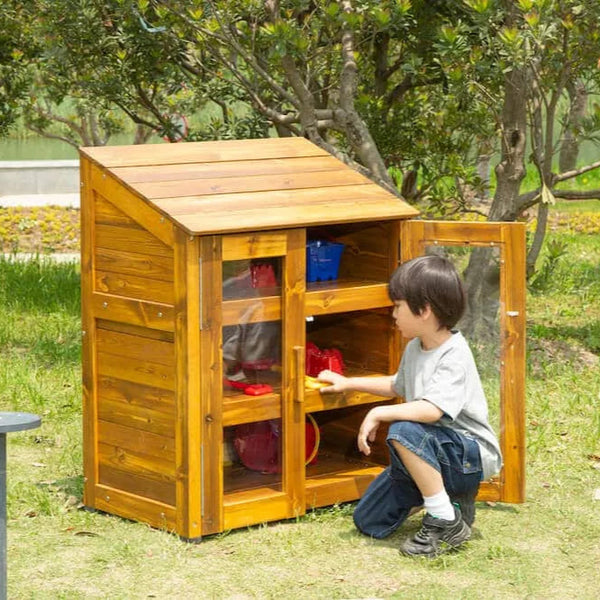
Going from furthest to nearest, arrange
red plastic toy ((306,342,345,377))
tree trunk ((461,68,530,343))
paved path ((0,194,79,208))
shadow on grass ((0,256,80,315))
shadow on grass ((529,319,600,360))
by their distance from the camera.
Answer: paved path ((0,194,79,208))
shadow on grass ((0,256,80,315))
shadow on grass ((529,319,600,360))
tree trunk ((461,68,530,343))
red plastic toy ((306,342,345,377))

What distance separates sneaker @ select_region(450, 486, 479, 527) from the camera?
15.9 ft

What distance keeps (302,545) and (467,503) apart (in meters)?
0.63

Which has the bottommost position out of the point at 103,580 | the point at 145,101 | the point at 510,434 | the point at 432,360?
the point at 103,580

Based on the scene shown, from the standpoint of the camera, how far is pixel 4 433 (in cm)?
359

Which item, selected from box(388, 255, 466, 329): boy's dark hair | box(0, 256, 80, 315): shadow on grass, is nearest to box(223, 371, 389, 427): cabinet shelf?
box(388, 255, 466, 329): boy's dark hair

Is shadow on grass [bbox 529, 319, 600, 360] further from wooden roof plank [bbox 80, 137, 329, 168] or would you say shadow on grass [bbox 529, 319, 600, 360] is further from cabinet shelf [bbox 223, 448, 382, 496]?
wooden roof plank [bbox 80, 137, 329, 168]

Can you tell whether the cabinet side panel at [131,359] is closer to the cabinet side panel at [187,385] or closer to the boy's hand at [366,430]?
the cabinet side panel at [187,385]

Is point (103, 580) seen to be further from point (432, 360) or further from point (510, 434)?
point (510, 434)

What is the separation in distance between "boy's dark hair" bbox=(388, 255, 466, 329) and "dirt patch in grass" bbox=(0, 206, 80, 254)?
7.13 metres

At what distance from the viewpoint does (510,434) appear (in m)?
5.21

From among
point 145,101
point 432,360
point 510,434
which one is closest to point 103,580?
point 432,360

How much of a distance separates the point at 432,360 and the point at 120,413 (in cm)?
121

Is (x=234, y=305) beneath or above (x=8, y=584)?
above

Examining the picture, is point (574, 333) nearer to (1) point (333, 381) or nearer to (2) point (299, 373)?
(1) point (333, 381)
